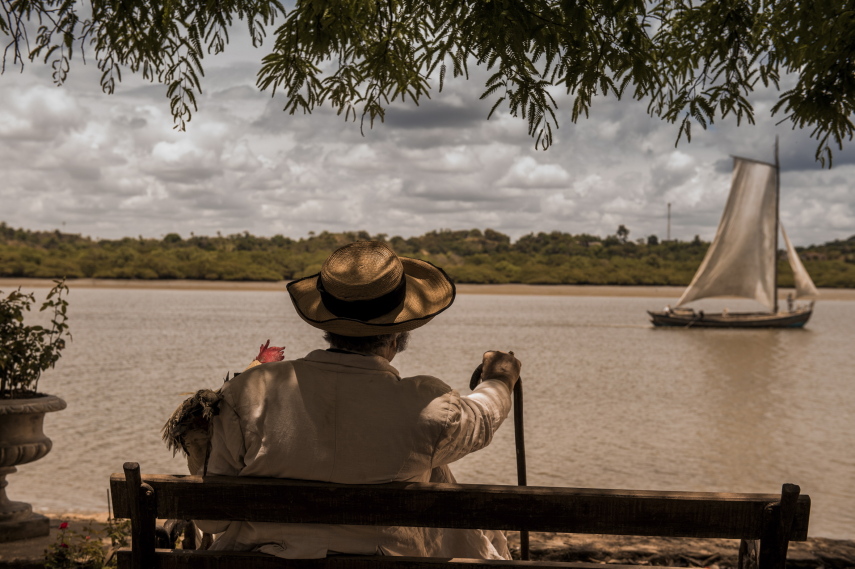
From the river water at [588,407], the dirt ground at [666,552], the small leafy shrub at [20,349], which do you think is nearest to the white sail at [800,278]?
the river water at [588,407]

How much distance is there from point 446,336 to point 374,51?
27049 millimetres

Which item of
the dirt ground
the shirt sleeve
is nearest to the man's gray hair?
the shirt sleeve

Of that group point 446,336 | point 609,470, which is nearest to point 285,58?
point 609,470

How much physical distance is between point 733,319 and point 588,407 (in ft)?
99.7

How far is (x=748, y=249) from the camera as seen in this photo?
39625 millimetres

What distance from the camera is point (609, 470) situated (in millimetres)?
9312

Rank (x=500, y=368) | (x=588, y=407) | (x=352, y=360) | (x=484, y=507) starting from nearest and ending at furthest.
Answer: (x=484, y=507)
(x=352, y=360)
(x=500, y=368)
(x=588, y=407)

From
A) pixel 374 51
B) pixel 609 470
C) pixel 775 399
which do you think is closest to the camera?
pixel 374 51

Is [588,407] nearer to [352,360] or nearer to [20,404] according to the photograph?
[20,404]

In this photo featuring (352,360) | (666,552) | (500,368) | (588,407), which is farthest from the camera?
(588,407)

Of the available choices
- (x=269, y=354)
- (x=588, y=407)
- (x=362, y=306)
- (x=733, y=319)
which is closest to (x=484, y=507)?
(x=362, y=306)

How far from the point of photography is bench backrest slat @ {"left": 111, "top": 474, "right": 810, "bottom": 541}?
1991mm

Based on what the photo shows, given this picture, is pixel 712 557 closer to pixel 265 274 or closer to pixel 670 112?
pixel 670 112

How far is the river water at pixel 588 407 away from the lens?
8.66 m
